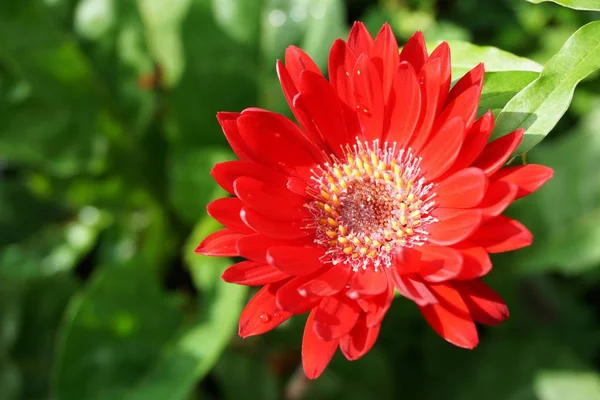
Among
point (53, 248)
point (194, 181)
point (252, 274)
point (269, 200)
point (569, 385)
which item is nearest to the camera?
point (252, 274)

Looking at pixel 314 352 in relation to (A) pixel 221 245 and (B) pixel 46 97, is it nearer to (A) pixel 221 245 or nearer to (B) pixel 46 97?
(A) pixel 221 245

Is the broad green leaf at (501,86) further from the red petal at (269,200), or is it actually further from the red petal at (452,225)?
the red petal at (269,200)

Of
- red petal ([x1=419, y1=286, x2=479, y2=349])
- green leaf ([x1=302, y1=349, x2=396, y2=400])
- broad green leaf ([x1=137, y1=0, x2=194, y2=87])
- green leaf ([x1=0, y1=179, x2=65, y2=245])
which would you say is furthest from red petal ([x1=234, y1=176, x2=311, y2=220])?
green leaf ([x1=0, y1=179, x2=65, y2=245])

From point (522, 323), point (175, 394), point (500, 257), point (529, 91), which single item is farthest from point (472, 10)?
point (175, 394)

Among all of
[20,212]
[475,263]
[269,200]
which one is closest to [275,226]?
[269,200]

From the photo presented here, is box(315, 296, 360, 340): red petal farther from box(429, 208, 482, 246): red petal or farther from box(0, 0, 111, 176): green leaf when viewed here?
box(0, 0, 111, 176): green leaf

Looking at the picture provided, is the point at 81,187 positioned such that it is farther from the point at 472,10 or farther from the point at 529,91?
the point at 529,91

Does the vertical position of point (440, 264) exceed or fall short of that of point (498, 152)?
it falls short
